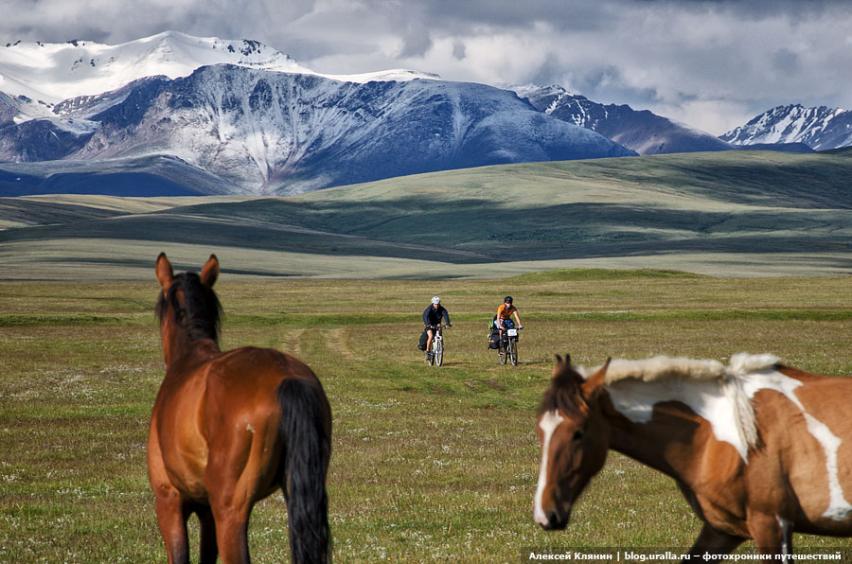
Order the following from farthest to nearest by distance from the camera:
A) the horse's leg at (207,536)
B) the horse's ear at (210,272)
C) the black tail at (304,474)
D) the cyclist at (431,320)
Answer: the cyclist at (431,320) → the horse's ear at (210,272) → the horse's leg at (207,536) → the black tail at (304,474)

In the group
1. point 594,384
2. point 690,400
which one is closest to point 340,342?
point 690,400

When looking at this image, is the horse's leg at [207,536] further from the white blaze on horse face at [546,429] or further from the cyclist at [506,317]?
the cyclist at [506,317]

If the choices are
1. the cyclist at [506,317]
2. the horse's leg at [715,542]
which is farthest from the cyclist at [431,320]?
the horse's leg at [715,542]

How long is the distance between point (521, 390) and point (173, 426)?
90.1 ft

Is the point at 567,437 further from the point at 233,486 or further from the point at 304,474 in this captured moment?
the point at 233,486

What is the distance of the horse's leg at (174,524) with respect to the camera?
10.1 metres

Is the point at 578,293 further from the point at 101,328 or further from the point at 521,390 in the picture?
the point at 521,390

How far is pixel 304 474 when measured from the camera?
30.0ft

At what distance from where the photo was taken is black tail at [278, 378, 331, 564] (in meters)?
9.10

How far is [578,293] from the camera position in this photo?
101688 millimetres

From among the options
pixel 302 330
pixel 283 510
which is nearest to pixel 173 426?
pixel 283 510

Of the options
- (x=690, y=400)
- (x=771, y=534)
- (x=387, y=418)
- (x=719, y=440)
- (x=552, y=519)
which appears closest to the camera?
(x=552, y=519)

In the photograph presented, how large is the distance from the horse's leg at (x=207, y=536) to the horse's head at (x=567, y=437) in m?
3.52

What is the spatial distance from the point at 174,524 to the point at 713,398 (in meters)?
5.27
